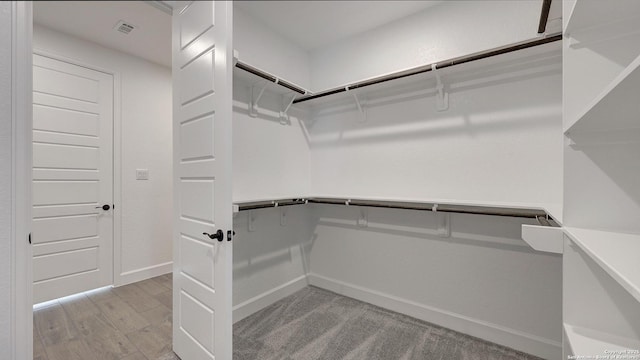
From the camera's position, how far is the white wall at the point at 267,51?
2.08 metres

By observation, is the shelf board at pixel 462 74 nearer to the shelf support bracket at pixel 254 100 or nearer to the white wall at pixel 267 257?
the shelf support bracket at pixel 254 100

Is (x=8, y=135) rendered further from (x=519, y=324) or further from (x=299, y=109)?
(x=519, y=324)

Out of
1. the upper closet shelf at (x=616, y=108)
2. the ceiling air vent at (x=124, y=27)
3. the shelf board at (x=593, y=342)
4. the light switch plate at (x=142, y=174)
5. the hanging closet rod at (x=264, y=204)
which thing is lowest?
the shelf board at (x=593, y=342)

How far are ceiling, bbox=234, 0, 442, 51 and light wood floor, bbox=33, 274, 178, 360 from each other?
2.68m

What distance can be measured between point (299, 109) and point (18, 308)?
2311 millimetres

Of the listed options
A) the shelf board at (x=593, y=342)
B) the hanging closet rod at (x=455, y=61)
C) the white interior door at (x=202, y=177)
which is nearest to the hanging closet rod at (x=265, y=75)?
the hanging closet rod at (x=455, y=61)

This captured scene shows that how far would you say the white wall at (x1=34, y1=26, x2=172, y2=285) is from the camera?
200 cm

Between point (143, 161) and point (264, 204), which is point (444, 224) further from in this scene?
point (143, 161)

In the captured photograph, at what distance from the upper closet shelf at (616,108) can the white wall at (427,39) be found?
1279 mm

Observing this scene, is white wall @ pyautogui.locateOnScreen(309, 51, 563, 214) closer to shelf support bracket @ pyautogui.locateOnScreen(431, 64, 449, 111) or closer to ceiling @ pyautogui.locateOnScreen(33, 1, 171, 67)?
shelf support bracket @ pyautogui.locateOnScreen(431, 64, 449, 111)

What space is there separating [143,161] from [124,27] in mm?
1219

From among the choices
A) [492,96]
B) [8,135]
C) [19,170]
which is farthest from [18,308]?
[492,96]

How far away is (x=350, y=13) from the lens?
6.91ft

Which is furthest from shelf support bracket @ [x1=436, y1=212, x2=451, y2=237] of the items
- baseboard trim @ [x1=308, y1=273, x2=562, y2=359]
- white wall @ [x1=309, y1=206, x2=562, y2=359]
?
baseboard trim @ [x1=308, y1=273, x2=562, y2=359]
